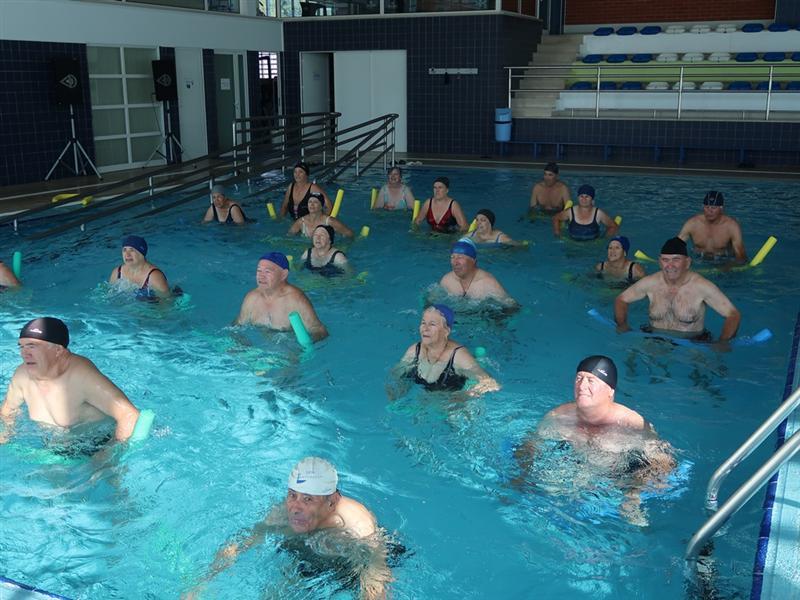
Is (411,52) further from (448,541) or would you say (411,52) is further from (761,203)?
(448,541)

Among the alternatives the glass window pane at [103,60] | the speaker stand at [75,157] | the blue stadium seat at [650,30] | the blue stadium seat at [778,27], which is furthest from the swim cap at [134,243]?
the blue stadium seat at [778,27]

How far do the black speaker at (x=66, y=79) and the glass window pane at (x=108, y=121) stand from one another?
1.22 metres

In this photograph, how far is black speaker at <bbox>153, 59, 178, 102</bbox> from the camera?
17.2 metres

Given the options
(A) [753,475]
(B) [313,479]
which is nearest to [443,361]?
(B) [313,479]

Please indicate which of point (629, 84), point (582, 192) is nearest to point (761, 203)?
point (582, 192)

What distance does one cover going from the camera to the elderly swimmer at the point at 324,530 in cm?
360

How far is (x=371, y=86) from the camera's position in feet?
69.8

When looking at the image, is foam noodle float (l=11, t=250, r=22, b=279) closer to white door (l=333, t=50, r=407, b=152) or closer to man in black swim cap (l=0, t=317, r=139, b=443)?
man in black swim cap (l=0, t=317, r=139, b=443)

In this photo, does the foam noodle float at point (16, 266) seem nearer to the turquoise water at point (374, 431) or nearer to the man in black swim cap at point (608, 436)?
the turquoise water at point (374, 431)

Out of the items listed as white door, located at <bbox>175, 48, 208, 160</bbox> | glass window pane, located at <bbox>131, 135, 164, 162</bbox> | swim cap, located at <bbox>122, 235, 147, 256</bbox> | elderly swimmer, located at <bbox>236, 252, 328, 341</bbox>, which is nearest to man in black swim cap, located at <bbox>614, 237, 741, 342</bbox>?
elderly swimmer, located at <bbox>236, 252, 328, 341</bbox>

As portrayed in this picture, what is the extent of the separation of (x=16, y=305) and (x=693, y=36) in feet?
59.9

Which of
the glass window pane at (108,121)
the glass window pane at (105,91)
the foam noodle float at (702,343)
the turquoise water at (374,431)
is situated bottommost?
the turquoise water at (374,431)

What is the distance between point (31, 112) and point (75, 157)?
1.24 meters

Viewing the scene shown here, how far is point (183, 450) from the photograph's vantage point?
5.50m
